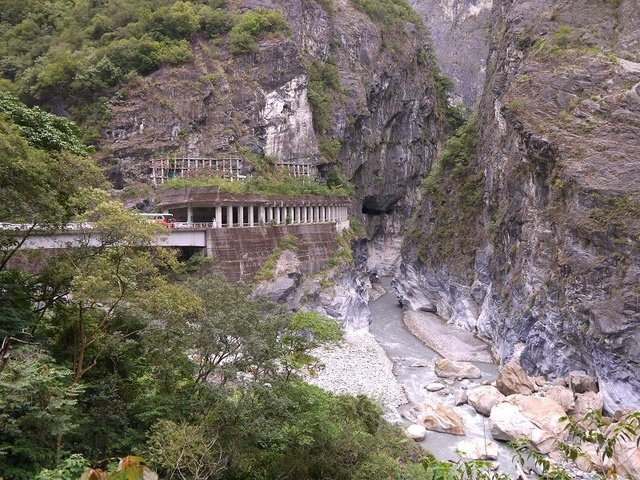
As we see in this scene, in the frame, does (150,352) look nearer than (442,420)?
Yes

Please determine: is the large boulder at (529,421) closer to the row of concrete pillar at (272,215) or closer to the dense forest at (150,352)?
the dense forest at (150,352)

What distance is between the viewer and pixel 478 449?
18.4 meters

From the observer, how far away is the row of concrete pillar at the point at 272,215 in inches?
1253

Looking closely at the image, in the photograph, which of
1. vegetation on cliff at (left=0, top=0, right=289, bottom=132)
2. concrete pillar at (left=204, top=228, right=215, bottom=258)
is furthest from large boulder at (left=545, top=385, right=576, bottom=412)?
vegetation on cliff at (left=0, top=0, right=289, bottom=132)

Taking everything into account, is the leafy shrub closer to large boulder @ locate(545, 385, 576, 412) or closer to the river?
the river

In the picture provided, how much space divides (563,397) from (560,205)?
10405mm

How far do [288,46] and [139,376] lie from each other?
37.0 metres

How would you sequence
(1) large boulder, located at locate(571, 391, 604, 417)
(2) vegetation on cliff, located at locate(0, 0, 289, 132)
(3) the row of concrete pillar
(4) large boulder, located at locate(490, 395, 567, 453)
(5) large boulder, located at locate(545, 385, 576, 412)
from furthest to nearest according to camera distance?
(2) vegetation on cliff, located at locate(0, 0, 289, 132) < (3) the row of concrete pillar < (5) large boulder, located at locate(545, 385, 576, 412) < (1) large boulder, located at locate(571, 391, 604, 417) < (4) large boulder, located at locate(490, 395, 567, 453)

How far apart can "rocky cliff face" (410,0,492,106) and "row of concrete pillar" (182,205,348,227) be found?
58.3m

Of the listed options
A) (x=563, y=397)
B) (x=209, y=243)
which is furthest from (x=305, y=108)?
(x=563, y=397)

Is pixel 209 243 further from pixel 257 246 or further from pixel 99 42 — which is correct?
pixel 99 42

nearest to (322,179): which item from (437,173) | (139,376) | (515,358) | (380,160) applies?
(437,173)

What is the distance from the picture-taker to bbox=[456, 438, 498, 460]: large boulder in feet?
59.0

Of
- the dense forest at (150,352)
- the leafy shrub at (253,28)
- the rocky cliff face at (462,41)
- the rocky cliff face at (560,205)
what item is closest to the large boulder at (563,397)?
the rocky cliff face at (560,205)
